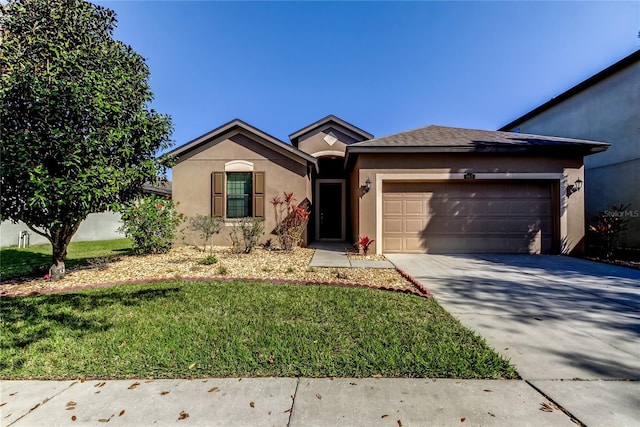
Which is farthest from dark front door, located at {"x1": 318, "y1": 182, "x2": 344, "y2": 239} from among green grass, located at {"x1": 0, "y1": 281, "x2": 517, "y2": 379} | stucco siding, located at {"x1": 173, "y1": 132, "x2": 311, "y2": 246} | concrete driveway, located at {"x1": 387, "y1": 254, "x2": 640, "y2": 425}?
green grass, located at {"x1": 0, "y1": 281, "x2": 517, "y2": 379}

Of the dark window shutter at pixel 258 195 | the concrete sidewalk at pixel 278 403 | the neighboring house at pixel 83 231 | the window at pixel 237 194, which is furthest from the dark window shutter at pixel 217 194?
the concrete sidewalk at pixel 278 403

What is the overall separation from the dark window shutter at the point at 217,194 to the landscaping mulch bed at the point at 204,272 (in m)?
2.36

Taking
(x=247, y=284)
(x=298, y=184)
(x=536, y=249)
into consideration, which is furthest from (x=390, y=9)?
(x=247, y=284)

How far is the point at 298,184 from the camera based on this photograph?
1001 cm

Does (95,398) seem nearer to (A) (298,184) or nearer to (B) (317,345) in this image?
(B) (317,345)

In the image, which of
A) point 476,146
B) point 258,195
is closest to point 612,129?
point 476,146

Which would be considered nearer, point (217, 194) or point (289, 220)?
point (289, 220)

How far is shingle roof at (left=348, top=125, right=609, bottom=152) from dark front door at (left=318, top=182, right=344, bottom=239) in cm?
429

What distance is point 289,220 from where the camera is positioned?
9.74m

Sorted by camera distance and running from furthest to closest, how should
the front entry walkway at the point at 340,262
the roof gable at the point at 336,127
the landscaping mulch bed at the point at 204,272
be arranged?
the roof gable at the point at 336,127, the front entry walkway at the point at 340,262, the landscaping mulch bed at the point at 204,272

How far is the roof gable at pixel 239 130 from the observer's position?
32.1 ft

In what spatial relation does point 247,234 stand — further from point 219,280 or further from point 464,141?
point 464,141

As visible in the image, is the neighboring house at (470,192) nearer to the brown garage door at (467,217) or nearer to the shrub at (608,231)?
the brown garage door at (467,217)

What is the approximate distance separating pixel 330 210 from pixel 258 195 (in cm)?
418
